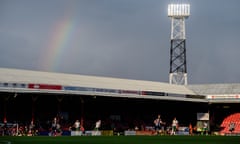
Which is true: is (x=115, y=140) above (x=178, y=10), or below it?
below

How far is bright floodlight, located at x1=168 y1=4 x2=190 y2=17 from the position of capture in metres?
90.6

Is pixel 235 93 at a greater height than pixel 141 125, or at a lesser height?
greater

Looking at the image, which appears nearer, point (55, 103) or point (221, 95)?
point (55, 103)

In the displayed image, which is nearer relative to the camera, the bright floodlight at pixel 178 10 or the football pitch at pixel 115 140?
the football pitch at pixel 115 140

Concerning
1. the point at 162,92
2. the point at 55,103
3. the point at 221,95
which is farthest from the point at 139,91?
the point at 221,95

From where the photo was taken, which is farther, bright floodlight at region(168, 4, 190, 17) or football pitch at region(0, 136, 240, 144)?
bright floodlight at region(168, 4, 190, 17)

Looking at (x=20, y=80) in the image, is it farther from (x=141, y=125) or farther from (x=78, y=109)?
(x=141, y=125)

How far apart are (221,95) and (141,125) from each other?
12.2m

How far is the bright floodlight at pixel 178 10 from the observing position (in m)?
90.6

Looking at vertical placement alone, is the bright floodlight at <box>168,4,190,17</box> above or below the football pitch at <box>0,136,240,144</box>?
above

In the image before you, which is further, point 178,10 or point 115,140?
point 178,10

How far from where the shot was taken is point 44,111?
59.5 metres

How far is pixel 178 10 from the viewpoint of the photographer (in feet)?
299

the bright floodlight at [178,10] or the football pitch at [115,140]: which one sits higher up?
the bright floodlight at [178,10]
